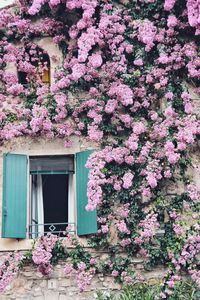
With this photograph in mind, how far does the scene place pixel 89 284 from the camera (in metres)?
10.9

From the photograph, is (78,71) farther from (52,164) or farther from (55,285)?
(55,285)

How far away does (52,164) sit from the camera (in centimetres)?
1187

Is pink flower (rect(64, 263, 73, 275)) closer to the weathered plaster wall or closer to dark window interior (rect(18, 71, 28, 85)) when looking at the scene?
the weathered plaster wall

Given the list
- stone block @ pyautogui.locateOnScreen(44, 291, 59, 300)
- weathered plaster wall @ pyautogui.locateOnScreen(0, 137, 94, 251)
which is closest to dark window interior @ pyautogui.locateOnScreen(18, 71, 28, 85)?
weathered plaster wall @ pyautogui.locateOnScreen(0, 137, 94, 251)

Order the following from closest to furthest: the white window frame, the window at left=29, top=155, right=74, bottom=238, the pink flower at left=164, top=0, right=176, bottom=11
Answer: the white window frame < the window at left=29, top=155, right=74, bottom=238 < the pink flower at left=164, top=0, right=176, bottom=11

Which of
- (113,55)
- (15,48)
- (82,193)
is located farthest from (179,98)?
(15,48)

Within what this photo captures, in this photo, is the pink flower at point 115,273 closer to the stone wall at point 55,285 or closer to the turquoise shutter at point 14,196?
the stone wall at point 55,285

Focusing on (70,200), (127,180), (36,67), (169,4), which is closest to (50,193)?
(70,200)

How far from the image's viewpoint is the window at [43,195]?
11.2 m

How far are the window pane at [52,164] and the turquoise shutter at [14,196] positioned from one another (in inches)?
12.0

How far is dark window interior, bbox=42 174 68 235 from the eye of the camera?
12.1m

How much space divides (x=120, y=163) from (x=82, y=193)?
34.8 inches

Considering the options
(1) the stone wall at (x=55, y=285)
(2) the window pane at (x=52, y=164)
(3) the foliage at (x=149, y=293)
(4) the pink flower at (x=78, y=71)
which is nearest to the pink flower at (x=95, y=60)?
(4) the pink flower at (x=78, y=71)

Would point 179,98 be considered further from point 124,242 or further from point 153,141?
point 124,242
